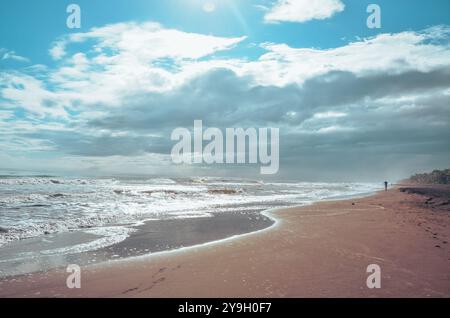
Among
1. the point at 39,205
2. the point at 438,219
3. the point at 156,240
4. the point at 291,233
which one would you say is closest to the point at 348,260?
the point at 291,233

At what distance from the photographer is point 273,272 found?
6605 mm

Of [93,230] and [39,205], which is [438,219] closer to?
[93,230]

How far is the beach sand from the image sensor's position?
5.58 m

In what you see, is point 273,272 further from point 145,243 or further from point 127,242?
point 127,242

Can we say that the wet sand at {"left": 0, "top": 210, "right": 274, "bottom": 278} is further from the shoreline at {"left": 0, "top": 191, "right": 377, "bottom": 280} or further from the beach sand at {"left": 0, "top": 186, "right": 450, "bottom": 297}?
the beach sand at {"left": 0, "top": 186, "right": 450, "bottom": 297}

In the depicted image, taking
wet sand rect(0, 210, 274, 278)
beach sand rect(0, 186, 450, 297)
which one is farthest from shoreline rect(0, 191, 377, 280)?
beach sand rect(0, 186, 450, 297)

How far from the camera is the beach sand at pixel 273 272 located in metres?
5.58

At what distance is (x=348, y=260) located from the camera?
7527mm

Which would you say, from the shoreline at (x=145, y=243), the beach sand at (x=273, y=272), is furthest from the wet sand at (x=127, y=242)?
the beach sand at (x=273, y=272)

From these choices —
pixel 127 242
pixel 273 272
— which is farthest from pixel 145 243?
pixel 273 272

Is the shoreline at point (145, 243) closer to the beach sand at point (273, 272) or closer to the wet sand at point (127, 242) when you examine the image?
the wet sand at point (127, 242)
